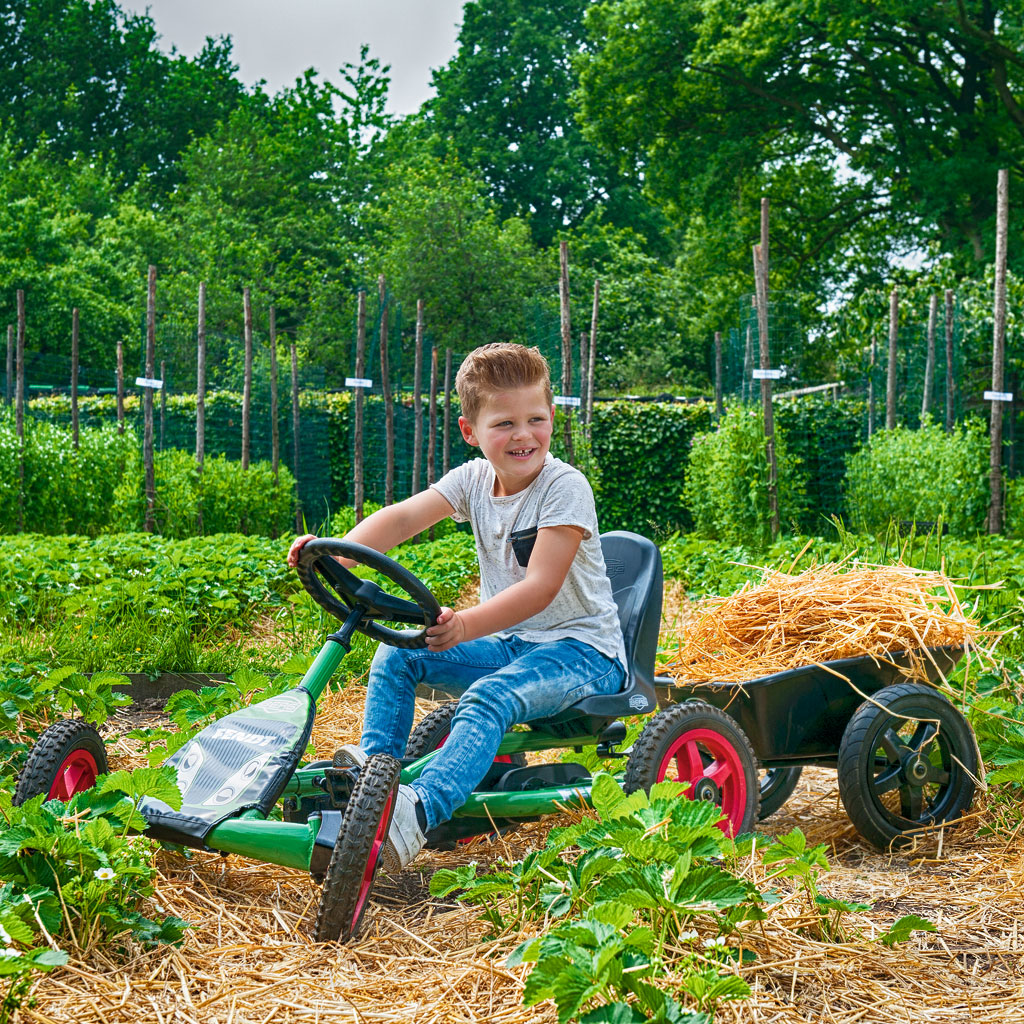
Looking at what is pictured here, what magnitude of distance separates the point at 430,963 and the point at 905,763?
1.51 metres

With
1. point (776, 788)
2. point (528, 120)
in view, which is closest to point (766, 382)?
point (776, 788)

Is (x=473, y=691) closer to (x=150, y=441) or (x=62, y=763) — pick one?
(x=62, y=763)

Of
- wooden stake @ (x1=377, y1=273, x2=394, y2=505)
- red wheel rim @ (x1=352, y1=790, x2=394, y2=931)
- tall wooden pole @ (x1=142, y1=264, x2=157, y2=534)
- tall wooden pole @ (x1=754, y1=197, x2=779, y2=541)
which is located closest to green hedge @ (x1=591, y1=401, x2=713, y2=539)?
wooden stake @ (x1=377, y1=273, x2=394, y2=505)

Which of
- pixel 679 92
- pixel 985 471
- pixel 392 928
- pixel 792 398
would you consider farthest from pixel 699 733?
pixel 679 92

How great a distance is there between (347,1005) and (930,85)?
2173cm

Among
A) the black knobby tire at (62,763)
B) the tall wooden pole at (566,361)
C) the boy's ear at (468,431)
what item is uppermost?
the tall wooden pole at (566,361)

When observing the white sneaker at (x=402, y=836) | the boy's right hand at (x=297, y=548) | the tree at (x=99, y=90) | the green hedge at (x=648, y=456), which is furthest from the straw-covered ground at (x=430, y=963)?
the tree at (x=99, y=90)

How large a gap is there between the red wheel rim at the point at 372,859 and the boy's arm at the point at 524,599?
0.37m

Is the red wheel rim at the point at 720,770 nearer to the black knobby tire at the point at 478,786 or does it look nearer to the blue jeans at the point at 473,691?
the blue jeans at the point at 473,691

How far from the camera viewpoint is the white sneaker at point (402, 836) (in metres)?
2.07

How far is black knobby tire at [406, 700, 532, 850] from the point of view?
8.11 feet

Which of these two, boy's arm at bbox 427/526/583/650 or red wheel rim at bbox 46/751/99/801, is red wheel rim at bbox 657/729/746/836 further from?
red wheel rim at bbox 46/751/99/801

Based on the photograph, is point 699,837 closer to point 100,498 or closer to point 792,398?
point 100,498

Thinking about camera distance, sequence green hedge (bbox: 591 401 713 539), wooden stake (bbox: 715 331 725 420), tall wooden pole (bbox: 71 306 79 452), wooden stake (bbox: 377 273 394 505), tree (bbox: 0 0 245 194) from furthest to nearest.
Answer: tree (bbox: 0 0 245 194), green hedge (bbox: 591 401 713 539), wooden stake (bbox: 715 331 725 420), tall wooden pole (bbox: 71 306 79 452), wooden stake (bbox: 377 273 394 505)
